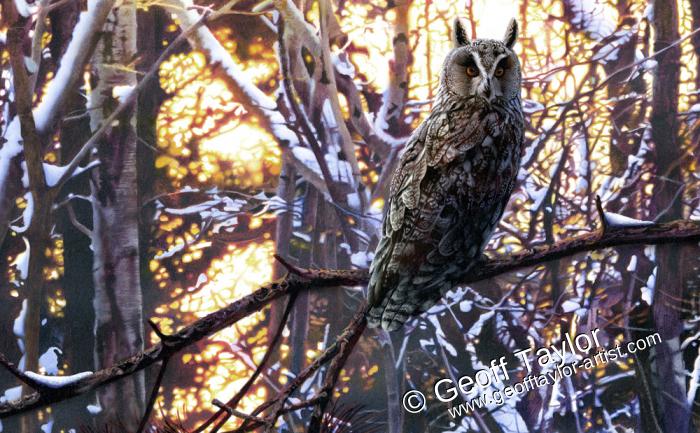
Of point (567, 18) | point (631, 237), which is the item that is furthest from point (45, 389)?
point (567, 18)

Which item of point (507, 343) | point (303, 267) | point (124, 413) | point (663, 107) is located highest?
point (663, 107)

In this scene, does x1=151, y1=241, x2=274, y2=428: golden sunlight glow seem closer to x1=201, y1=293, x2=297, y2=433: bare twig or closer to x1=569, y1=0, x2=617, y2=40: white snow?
x1=201, y1=293, x2=297, y2=433: bare twig

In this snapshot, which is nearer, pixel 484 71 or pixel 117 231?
pixel 484 71

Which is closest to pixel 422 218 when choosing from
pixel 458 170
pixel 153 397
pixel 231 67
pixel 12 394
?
pixel 458 170

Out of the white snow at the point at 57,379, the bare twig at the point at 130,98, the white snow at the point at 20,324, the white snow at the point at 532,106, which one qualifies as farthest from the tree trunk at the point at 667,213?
the white snow at the point at 20,324

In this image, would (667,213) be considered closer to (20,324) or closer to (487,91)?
(487,91)

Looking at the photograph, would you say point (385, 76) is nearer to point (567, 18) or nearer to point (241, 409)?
point (567, 18)

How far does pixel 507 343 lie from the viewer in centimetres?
135

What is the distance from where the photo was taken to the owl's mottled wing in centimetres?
111

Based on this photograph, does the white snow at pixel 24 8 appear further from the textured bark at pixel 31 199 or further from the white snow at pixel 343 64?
the white snow at pixel 343 64

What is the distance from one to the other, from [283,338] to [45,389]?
48cm

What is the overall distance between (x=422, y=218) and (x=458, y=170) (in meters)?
0.11

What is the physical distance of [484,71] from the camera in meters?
1.07

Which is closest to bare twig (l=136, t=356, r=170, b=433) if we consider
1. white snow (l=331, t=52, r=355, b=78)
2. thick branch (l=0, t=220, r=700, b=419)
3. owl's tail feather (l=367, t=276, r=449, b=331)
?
thick branch (l=0, t=220, r=700, b=419)
